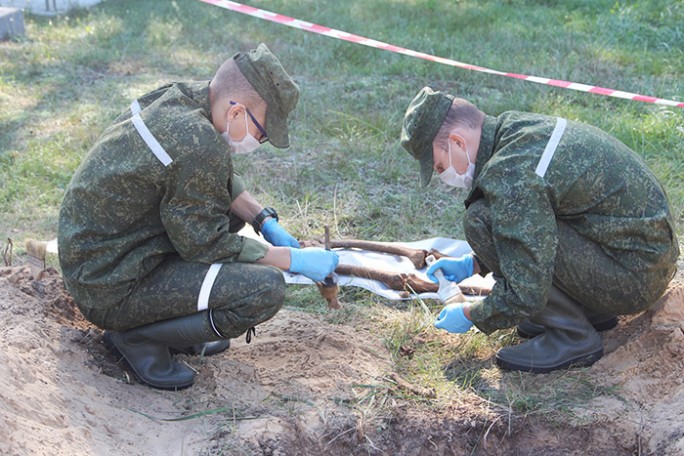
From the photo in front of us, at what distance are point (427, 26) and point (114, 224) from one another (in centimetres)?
622

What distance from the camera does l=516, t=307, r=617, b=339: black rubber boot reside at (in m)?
3.63

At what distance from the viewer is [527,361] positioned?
3.43 meters

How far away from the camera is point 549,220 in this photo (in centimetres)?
306

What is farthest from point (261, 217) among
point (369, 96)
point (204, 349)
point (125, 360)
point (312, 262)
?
point (369, 96)

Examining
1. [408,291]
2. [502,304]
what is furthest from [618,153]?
[408,291]

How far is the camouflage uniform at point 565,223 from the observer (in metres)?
3.06

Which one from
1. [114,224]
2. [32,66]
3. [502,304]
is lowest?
[32,66]

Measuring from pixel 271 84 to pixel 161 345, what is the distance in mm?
1166

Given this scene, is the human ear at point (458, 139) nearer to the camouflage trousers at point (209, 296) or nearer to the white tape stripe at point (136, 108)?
the camouflage trousers at point (209, 296)

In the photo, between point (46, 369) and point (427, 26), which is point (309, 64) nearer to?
point (427, 26)

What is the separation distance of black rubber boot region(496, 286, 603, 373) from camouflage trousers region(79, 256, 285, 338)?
1.07 m

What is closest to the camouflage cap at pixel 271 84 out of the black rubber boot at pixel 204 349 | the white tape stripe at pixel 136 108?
the white tape stripe at pixel 136 108

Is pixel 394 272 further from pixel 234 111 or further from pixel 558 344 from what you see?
pixel 234 111

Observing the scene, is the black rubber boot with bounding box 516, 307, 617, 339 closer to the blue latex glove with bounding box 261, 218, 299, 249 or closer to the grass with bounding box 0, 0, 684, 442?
the grass with bounding box 0, 0, 684, 442
